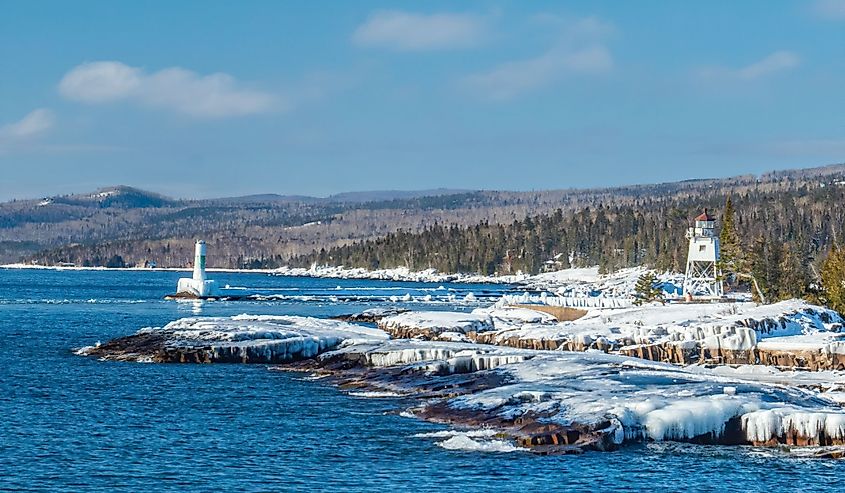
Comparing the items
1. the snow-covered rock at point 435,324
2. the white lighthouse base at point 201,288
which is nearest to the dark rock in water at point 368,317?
the snow-covered rock at point 435,324

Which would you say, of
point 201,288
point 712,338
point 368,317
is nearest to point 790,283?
point 712,338

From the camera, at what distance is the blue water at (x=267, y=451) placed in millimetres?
37750

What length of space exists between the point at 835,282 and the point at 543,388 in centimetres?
4490

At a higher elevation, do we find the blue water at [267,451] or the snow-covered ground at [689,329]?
the snow-covered ground at [689,329]

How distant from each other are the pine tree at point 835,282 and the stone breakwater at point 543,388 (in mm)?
27617

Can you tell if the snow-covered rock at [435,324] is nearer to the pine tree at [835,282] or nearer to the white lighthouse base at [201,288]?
the pine tree at [835,282]

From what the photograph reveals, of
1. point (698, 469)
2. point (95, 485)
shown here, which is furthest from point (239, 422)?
point (698, 469)

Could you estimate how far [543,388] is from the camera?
52062 millimetres

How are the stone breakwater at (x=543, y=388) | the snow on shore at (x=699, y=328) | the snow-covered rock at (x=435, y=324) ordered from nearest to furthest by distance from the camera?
the stone breakwater at (x=543, y=388) → the snow on shore at (x=699, y=328) → the snow-covered rock at (x=435, y=324)

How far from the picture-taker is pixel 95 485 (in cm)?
3716

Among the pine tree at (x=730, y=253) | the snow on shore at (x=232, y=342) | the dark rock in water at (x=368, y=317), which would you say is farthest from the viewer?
the dark rock in water at (x=368, y=317)

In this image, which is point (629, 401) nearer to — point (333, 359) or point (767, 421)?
point (767, 421)

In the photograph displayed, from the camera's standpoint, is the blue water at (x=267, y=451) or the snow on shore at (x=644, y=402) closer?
the blue water at (x=267, y=451)

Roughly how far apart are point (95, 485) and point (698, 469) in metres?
20.9
